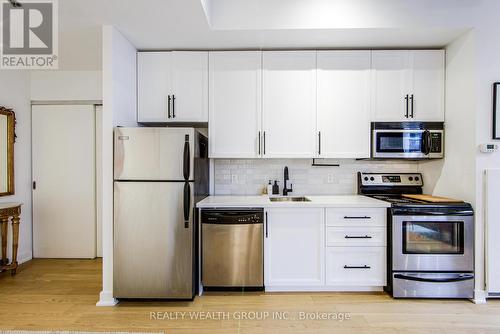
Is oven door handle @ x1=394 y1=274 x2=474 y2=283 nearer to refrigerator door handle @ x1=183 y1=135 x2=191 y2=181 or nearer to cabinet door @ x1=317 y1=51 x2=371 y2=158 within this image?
cabinet door @ x1=317 y1=51 x2=371 y2=158

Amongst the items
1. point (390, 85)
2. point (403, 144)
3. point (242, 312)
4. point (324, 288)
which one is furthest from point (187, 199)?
point (390, 85)

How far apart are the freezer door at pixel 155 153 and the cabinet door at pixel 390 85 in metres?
1.92

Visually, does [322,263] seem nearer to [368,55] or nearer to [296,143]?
[296,143]

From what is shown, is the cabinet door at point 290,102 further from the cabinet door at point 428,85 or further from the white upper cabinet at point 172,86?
the cabinet door at point 428,85

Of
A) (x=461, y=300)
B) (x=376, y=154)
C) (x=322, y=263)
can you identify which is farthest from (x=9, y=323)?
(x=461, y=300)

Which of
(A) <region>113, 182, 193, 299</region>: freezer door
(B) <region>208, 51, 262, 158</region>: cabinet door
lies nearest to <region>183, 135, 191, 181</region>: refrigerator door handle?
(A) <region>113, 182, 193, 299</region>: freezer door

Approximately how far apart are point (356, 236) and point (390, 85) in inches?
61.7

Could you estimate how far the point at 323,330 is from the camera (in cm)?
214

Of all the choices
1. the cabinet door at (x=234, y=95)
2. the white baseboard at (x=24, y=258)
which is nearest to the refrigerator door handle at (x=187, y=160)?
the cabinet door at (x=234, y=95)

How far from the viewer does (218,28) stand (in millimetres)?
2605

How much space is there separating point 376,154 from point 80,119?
11.8ft

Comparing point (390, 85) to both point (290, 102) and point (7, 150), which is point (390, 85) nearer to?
point (290, 102)

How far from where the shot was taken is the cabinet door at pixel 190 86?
9.91 feet

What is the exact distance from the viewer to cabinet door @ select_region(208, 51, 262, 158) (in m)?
3.02
